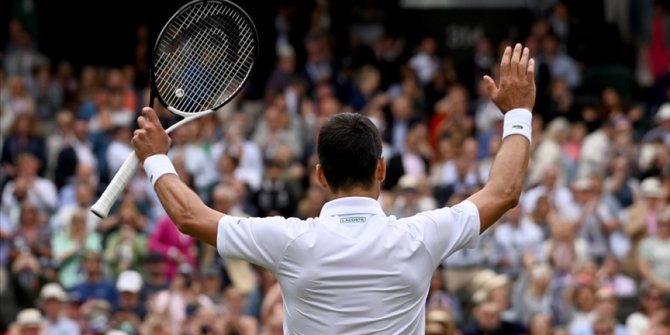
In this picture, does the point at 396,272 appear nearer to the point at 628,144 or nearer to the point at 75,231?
the point at 75,231

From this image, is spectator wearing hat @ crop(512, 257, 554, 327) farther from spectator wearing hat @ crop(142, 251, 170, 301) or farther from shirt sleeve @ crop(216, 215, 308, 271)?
shirt sleeve @ crop(216, 215, 308, 271)

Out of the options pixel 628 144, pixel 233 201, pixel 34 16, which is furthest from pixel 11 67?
pixel 628 144

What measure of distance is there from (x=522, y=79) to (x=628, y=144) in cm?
1309

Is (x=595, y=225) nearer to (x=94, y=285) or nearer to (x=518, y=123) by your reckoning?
(x=94, y=285)

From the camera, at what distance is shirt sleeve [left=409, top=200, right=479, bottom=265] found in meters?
5.15

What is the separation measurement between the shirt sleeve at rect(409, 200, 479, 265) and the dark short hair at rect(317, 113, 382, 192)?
0.21 m

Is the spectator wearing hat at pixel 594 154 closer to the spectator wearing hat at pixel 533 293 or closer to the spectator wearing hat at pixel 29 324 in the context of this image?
the spectator wearing hat at pixel 533 293

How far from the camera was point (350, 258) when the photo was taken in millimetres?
5078

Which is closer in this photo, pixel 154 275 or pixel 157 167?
pixel 157 167

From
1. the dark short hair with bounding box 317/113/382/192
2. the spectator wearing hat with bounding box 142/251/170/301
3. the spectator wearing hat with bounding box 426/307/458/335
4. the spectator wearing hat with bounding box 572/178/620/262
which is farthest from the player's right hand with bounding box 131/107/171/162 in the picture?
the spectator wearing hat with bounding box 572/178/620/262

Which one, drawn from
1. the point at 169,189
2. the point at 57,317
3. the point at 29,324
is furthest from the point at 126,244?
the point at 169,189

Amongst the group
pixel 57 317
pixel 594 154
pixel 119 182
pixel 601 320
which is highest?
pixel 119 182

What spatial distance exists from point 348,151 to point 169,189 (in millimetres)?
579

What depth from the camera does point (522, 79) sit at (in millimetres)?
5375
